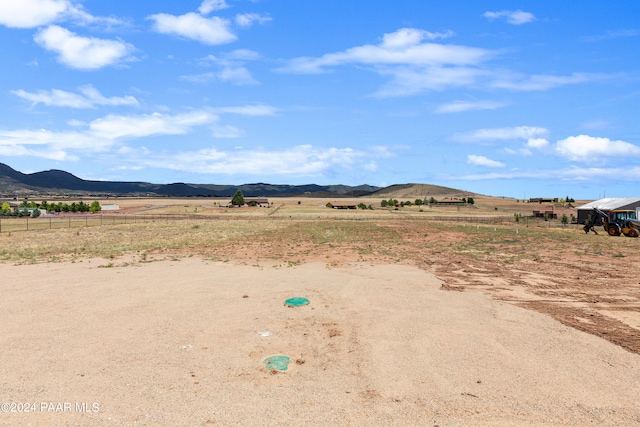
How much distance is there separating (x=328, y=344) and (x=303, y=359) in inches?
51.7

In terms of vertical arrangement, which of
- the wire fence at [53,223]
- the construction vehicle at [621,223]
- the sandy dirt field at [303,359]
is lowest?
the sandy dirt field at [303,359]

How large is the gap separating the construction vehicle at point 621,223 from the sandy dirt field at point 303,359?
113 feet

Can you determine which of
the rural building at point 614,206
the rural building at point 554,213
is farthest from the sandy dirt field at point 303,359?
the rural building at point 554,213

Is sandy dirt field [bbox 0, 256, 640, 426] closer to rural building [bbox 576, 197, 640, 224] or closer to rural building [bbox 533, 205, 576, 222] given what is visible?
rural building [bbox 576, 197, 640, 224]

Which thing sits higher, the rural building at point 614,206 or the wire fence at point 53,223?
the rural building at point 614,206

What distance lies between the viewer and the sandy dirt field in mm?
8570

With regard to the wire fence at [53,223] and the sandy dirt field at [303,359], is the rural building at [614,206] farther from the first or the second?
the wire fence at [53,223]

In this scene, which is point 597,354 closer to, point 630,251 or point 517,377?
point 517,377

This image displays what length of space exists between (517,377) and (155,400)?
328 inches

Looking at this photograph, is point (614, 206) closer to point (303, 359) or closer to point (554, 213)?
point (554, 213)

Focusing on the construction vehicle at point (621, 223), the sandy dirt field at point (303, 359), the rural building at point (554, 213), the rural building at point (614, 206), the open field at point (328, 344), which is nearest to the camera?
the sandy dirt field at point (303, 359)

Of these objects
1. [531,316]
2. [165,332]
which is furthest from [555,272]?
[165,332]

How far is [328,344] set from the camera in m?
12.4

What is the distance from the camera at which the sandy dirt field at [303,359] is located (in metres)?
8.57
